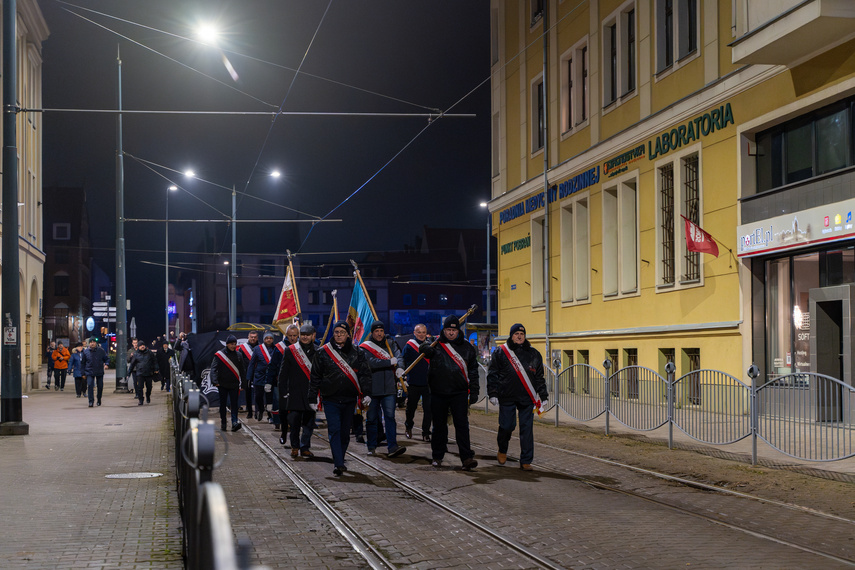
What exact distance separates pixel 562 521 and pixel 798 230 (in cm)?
1104


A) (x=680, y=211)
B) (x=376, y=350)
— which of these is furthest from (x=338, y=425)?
(x=680, y=211)

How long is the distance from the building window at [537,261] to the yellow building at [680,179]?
0.06m

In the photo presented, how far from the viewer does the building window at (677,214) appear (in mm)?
21438

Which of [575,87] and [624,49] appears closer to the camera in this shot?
[624,49]

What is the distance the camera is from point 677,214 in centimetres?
2189

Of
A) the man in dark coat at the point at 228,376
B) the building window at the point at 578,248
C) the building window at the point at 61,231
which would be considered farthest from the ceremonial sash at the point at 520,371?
the building window at the point at 61,231

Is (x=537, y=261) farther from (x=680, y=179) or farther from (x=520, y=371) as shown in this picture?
(x=520, y=371)

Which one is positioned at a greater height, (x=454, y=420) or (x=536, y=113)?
(x=536, y=113)

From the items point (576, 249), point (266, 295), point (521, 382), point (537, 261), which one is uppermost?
point (576, 249)

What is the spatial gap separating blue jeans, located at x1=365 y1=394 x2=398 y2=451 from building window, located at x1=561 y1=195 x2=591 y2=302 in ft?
47.9

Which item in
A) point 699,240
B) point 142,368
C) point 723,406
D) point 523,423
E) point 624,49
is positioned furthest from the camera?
point 142,368

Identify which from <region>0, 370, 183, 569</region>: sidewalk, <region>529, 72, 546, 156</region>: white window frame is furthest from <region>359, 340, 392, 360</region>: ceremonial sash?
<region>529, 72, 546, 156</region>: white window frame

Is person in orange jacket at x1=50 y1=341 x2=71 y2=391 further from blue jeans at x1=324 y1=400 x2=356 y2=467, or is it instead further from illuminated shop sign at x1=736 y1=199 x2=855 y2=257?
blue jeans at x1=324 y1=400 x2=356 y2=467

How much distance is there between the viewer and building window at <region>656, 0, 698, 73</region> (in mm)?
21672
